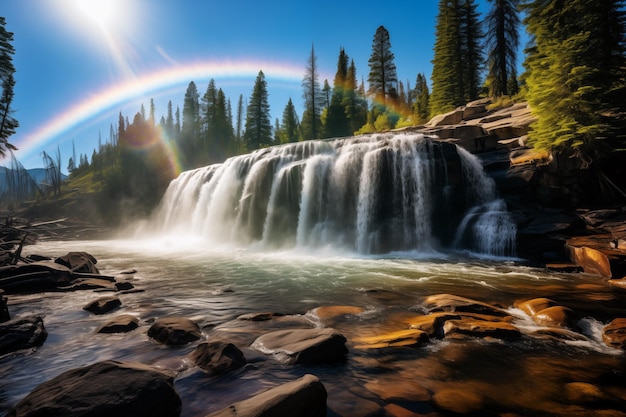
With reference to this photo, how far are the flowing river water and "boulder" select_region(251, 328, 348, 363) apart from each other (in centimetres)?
16

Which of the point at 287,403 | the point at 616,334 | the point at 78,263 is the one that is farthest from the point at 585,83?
the point at 78,263

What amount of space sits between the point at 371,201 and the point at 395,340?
14326 mm

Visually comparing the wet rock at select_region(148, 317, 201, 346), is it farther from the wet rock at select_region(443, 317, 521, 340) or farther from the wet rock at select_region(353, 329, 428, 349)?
the wet rock at select_region(443, 317, 521, 340)

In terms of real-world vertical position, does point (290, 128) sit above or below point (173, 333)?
above

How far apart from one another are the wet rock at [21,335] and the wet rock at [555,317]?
32.3 ft

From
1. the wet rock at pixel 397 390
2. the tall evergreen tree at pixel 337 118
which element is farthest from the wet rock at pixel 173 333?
the tall evergreen tree at pixel 337 118

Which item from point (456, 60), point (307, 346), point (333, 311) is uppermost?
point (456, 60)

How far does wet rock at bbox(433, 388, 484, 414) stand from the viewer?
11.0 ft

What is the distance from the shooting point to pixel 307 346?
4.61m

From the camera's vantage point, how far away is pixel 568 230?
1373cm

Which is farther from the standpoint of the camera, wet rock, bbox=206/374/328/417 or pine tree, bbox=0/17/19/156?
pine tree, bbox=0/17/19/156

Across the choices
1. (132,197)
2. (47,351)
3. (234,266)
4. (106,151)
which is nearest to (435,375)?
(47,351)

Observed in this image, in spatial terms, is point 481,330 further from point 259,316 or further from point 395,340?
point 259,316

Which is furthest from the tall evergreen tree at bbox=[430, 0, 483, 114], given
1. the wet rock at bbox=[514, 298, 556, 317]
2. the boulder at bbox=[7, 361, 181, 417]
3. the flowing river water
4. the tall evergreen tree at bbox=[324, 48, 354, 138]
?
the boulder at bbox=[7, 361, 181, 417]
